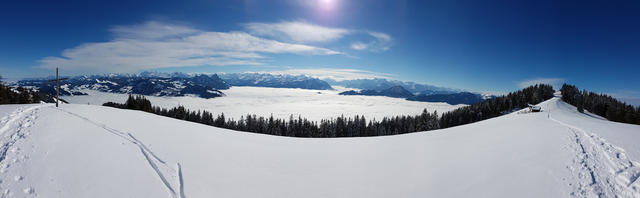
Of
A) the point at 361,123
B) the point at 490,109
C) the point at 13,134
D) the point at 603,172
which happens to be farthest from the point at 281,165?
the point at 490,109

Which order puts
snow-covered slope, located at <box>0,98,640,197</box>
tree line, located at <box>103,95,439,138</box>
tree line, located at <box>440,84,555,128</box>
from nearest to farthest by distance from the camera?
1. snow-covered slope, located at <box>0,98,640,197</box>
2. tree line, located at <box>103,95,439,138</box>
3. tree line, located at <box>440,84,555,128</box>

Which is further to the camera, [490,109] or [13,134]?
[490,109]

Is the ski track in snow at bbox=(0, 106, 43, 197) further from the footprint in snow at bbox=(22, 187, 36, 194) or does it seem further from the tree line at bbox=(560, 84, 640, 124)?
the tree line at bbox=(560, 84, 640, 124)

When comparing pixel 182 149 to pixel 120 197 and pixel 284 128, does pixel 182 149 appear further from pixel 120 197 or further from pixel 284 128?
pixel 284 128

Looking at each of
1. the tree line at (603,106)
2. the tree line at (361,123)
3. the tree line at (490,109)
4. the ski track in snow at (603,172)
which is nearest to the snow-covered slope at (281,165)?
the ski track in snow at (603,172)

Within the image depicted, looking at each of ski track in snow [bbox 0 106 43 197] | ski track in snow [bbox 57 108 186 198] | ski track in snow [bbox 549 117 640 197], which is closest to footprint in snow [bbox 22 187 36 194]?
ski track in snow [bbox 0 106 43 197]

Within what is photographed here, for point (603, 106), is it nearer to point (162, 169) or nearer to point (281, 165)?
point (281, 165)

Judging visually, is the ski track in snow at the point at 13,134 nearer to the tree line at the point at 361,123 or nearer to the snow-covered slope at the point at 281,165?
the snow-covered slope at the point at 281,165
